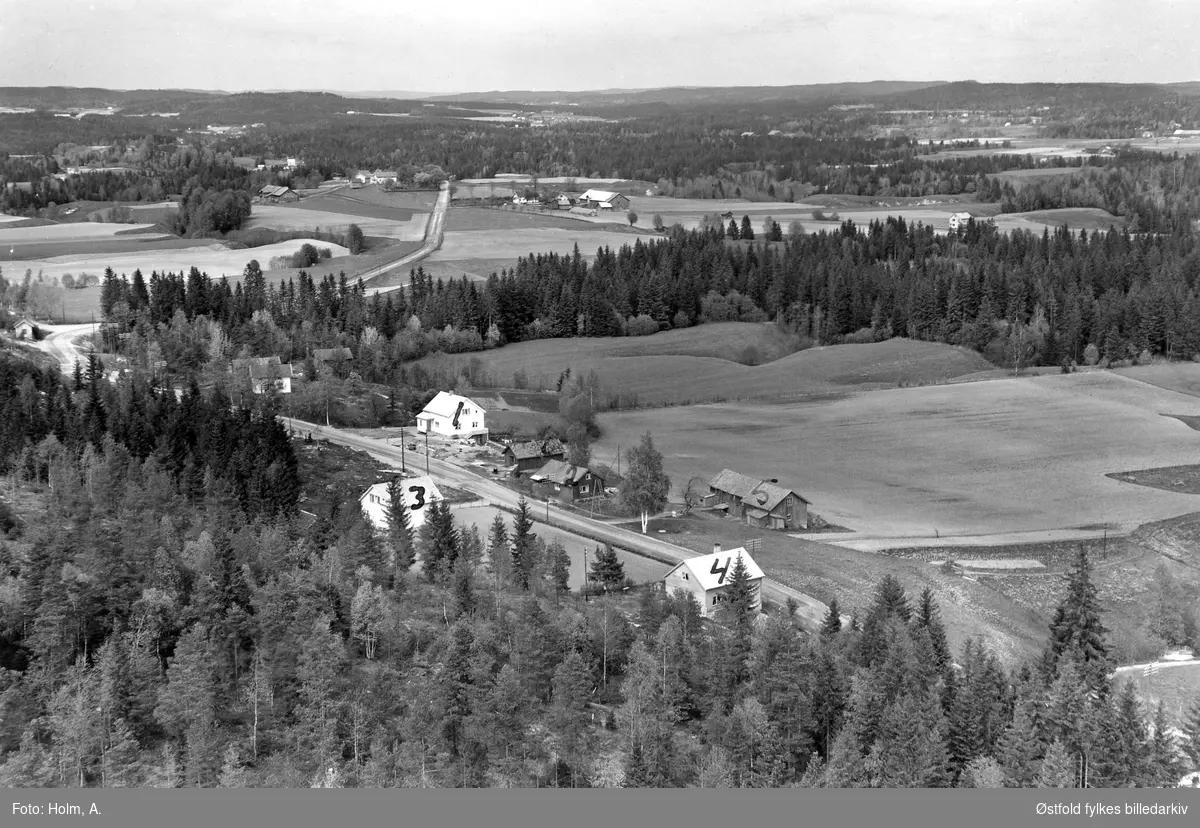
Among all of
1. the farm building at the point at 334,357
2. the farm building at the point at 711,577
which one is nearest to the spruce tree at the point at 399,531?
the farm building at the point at 711,577

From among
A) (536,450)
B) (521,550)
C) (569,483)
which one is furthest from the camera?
(536,450)

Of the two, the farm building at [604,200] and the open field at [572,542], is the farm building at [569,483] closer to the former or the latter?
the open field at [572,542]

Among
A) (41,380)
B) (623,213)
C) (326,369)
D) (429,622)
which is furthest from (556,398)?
(623,213)

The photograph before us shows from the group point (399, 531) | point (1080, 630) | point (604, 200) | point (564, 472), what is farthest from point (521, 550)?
point (604, 200)

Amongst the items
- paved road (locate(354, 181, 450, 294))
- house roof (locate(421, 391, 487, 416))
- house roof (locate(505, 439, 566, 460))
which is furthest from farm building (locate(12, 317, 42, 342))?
house roof (locate(505, 439, 566, 460))

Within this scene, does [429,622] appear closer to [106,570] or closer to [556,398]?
[106,570]

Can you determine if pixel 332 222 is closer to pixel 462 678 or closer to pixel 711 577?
pixel 711 577

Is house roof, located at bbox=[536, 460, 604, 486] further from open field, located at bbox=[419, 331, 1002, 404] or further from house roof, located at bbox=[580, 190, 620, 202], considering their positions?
house roof, located at bbox=[580, 190, 620, 202]
